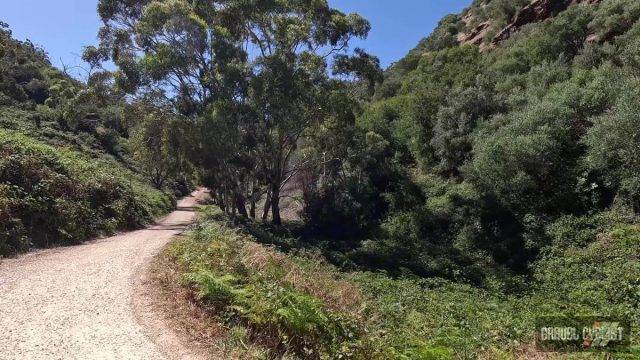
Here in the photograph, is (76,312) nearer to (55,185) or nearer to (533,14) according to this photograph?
(55,185)

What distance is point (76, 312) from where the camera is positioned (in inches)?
315

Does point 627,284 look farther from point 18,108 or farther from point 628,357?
point 18,108

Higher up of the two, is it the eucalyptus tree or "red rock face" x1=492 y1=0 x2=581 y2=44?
"red rock face" x1=492 y1=0 x2=581 y2=44

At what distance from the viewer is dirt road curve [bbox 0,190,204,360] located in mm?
6547

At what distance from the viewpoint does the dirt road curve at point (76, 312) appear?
6.55 metres

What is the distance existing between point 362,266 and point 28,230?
11.9m

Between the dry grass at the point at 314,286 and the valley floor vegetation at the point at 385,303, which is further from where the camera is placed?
the dry grass at the point at 314,286

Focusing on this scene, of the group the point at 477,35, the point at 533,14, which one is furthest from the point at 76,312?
the point at 477,35

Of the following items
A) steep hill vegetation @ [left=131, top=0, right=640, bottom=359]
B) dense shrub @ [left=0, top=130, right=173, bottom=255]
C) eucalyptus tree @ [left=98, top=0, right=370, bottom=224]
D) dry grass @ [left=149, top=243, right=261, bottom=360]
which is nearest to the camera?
dry grass @ [left=149, top=243, right=261, bottom=360]

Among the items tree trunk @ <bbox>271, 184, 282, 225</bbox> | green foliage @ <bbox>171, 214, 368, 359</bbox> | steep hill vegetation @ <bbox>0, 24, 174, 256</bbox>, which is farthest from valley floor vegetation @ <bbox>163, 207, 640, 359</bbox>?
tree trunk @ <bbox>271, 184, 282, 225</bbox>

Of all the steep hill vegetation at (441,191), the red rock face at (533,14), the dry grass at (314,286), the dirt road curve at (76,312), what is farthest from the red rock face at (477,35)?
the dirt road curve at (76,312)

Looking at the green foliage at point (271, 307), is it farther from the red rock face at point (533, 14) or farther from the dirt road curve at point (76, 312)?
the red rock face at point (533, 14)

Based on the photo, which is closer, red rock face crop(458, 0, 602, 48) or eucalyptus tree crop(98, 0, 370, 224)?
eucalyptus tree crop(98, 0, 370, 224)

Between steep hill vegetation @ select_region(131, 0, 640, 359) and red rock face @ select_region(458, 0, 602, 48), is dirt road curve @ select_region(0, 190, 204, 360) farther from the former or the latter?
red rock face @ select_region(458, 0, 602, 48)
